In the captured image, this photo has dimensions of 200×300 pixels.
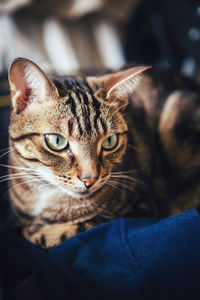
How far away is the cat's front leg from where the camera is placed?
0.57 m

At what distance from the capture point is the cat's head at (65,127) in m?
0.54

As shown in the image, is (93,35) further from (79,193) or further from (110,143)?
(79,193)

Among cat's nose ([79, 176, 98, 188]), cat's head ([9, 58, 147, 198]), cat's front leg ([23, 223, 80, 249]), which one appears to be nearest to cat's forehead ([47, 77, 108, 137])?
cat's head ([9, 58, 147, 198])

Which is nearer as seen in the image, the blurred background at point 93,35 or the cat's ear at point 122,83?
the cat's ear at point 122,83

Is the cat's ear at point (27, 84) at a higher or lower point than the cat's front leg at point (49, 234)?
higher

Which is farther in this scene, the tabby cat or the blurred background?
the blurred background

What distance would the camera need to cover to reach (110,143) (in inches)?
23.9

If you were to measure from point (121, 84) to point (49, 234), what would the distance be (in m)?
0.42

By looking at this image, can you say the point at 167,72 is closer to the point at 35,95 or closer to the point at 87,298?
the point at 35,95

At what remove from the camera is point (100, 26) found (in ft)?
6.28

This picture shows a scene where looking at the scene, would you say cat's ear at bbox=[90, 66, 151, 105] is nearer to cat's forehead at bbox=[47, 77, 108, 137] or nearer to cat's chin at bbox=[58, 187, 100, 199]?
cat's forehead at bbox=[47, 77, 108, 137]

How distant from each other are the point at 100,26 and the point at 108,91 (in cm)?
159

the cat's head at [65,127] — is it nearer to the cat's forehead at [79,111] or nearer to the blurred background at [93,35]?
the cat's forehead at [79,111]

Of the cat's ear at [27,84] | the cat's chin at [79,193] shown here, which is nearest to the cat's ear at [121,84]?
the cat's ear at [27,84]
